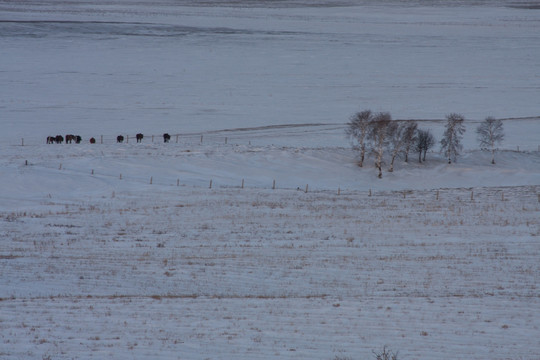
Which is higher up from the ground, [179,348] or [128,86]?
[128,86]

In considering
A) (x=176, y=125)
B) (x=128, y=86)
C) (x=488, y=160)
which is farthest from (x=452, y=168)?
(x=128, y=86)

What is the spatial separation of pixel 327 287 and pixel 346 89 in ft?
169

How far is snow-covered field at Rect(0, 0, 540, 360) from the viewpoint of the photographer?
13008 mm

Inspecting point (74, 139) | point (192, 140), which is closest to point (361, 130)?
point (192, 140)

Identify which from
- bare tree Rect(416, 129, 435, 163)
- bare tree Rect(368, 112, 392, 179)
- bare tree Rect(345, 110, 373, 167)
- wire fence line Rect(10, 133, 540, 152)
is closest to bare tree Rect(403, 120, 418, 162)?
bare tree Rect(416, 129, 435, 163)

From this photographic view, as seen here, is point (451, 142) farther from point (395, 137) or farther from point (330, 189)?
point (330, 189)

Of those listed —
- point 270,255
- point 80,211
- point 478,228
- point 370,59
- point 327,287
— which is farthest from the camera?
point 370,59

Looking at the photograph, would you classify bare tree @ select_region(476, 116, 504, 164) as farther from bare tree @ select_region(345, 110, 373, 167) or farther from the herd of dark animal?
the herd of dark animal

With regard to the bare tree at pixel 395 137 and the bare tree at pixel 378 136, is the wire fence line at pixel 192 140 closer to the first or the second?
the bare tree at pixel 378 136

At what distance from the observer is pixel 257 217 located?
81.7ft

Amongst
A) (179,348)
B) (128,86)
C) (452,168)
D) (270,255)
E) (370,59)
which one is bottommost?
(179,348)

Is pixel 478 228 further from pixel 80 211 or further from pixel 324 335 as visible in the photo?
pixel 80 211

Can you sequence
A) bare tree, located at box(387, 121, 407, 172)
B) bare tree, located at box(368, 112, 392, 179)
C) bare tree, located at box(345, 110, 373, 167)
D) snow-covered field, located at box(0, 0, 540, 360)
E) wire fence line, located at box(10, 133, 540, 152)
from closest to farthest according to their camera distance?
snow-covered field, located at box(0, 0, 540, 360)
bare tree, located at box(368, 112, 392, 179)
bare tree, located at box(387, 121, 407, 172)
bare tree, located at box(345, 110, 373, 167)
wire fence line, located at box(10, 133, 540, 152)

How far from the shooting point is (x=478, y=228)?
23.2 meters
